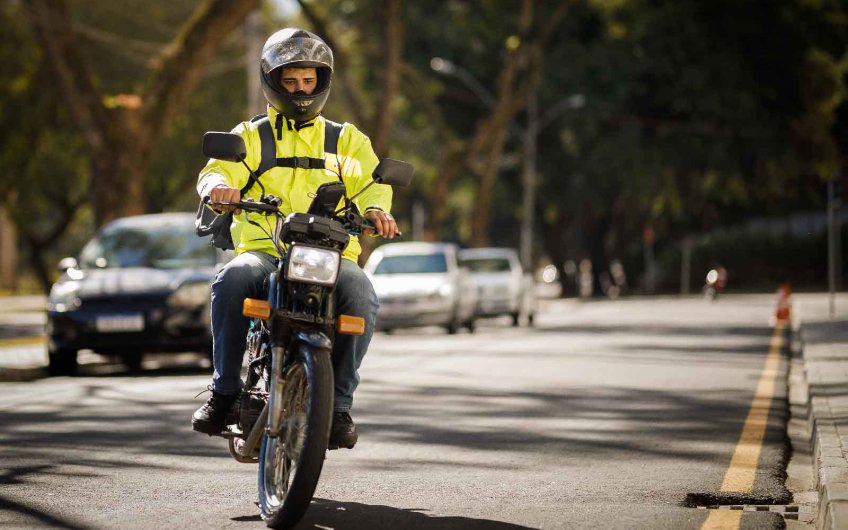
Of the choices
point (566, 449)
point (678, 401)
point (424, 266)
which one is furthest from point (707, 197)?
point (566, 449)

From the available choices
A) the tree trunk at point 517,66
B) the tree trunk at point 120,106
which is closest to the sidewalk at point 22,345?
the tree trunk at point 120,106

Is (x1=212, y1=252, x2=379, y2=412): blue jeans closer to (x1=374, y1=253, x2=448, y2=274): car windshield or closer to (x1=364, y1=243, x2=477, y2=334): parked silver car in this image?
(x1=364, y1=243, x2=477, y2=334): parked silver car

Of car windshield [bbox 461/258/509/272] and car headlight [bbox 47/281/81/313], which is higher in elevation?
car windshield [bbox 461/258/509/272]

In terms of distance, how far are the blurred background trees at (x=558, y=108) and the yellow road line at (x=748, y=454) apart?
18.7 meters

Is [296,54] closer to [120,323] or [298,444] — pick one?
[298,444]

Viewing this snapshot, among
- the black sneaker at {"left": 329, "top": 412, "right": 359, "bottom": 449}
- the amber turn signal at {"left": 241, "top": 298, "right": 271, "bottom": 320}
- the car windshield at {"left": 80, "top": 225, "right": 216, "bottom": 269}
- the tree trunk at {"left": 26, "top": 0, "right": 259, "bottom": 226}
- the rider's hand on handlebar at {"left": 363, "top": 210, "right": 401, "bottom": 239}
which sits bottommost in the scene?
the black sneaker at {"left": 329, "top": 412, "right": 359, "bottom": 449}

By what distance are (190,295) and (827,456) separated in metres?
9.09

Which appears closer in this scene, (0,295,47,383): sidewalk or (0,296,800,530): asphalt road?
(0,296,800,530): asphalt road

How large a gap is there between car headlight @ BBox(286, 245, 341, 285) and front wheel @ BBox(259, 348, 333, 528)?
0.28m

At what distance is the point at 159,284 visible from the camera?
15914mm

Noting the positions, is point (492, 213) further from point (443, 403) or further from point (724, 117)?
point (443, 403)

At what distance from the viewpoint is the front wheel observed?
5.88 m

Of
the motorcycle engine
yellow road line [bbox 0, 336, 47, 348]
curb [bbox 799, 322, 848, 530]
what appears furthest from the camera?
yellow road line [bbox 0, 336, 47, 348]

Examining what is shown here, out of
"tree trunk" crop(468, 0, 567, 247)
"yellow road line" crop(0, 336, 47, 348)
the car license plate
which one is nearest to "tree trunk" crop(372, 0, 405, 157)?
"tree trunk" crop(468, 0, 567, 247)
